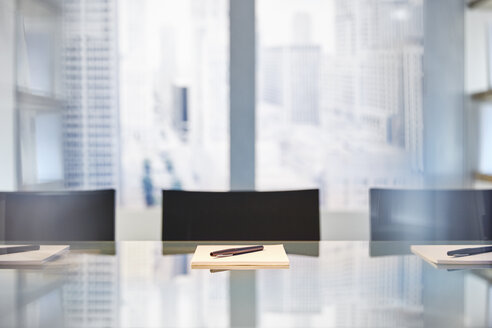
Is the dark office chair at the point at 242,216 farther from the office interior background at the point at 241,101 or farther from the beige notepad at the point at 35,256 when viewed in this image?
the office interior background at the point at 241,101

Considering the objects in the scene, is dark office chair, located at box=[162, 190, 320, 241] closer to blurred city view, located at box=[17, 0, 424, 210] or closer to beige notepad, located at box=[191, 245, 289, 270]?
beige notepad, located at box=[191, 245, 289, 270]

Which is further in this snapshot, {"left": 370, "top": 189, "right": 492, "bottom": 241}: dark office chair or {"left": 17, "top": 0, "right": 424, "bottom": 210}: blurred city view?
{"left": 17, "top": 0, "right": 424, "bottom": 210}: blurred city view

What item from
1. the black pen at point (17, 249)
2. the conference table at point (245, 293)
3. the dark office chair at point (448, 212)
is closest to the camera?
the conference table at point (245, 293)

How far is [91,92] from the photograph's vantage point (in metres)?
2.80

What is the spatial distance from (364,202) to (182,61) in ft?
4.21

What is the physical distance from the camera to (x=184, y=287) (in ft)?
2.80

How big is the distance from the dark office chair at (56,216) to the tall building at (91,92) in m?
1.30

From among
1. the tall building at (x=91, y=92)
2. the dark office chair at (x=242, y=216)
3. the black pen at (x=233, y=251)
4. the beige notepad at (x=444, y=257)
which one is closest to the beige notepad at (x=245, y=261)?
the black pen at (x=233, y=251)

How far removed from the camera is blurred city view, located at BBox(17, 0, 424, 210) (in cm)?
277

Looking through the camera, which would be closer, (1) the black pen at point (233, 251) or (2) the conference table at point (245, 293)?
(2) the conference table at point (245, 293)

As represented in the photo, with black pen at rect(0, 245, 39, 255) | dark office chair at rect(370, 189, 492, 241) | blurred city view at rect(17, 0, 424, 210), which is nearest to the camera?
black pen at rect(0, 245, 39, 255)

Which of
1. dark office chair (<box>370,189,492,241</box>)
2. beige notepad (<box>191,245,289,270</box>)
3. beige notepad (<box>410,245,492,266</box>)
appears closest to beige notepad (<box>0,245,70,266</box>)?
beige notepad (<box>191,245,289,270</box>)

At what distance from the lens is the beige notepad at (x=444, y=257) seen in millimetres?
992

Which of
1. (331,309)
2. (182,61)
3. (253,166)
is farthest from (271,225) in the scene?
(182,61)
